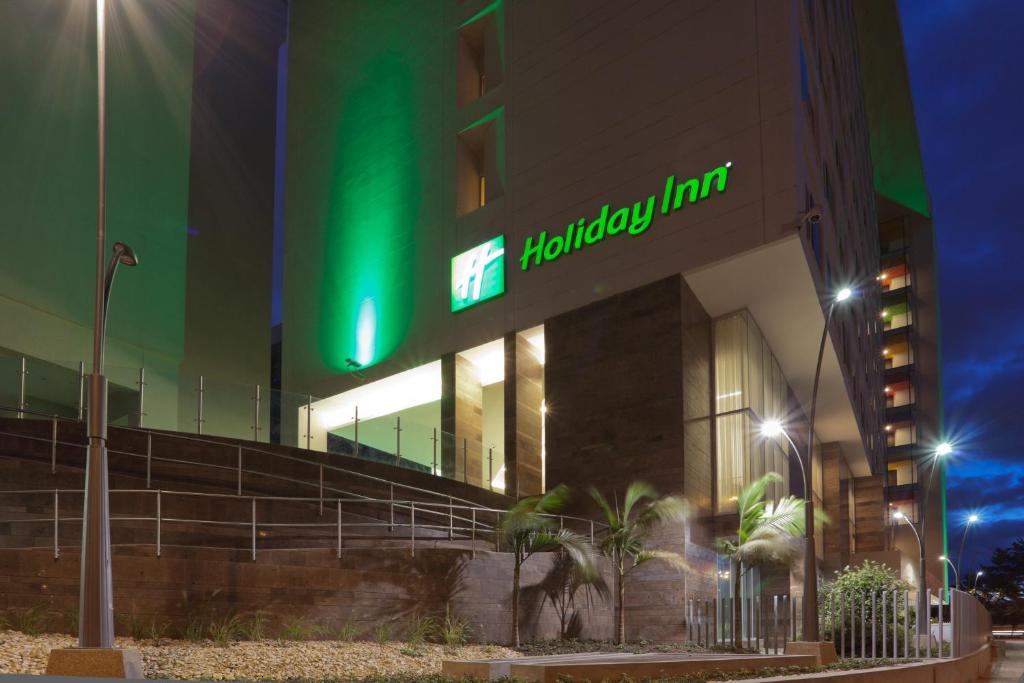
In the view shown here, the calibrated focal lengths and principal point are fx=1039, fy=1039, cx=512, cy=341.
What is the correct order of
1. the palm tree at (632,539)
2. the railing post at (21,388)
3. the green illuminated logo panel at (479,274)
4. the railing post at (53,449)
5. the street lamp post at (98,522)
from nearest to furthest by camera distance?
the street lamp post at (98,522) < the railing post at (53,449) < the railing post at (21,388) < the palm tree at (632,539) < the green illuminated logo panel at (479,274)

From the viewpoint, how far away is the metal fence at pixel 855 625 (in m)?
18.2

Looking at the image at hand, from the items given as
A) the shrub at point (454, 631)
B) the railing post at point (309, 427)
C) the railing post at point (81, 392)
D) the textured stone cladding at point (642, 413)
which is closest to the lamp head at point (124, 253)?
the shrub at point (454, 631)

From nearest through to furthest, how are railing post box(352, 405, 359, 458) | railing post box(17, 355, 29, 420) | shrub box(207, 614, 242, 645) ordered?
1. shrub box(207, 614, 242, 645)
2. railing post box(17, 355, 29, 420)
3. railing post box(352, 405, 359, 458)

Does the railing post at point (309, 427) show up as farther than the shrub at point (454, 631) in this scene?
Yes

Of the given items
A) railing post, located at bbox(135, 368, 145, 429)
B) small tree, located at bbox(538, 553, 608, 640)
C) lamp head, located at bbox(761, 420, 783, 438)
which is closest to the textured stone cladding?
lamp head, located at bbox(761, 420, 783, 438)

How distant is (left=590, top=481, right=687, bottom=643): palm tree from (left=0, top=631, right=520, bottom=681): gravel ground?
843 cm

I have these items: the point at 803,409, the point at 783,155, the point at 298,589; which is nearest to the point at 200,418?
the point at 298,589

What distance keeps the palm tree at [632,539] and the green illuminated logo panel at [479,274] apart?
1009cm

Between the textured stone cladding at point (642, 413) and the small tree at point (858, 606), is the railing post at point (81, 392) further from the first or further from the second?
the small tree at point (858, 606)

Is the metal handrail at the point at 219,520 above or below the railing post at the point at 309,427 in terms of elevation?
below

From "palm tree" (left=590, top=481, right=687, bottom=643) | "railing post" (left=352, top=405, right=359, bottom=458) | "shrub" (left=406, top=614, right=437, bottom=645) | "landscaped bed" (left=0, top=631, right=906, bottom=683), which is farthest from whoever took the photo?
"railing post" (left=352, top=405, right=359, bottom=458)

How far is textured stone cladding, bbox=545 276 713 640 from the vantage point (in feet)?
87.6

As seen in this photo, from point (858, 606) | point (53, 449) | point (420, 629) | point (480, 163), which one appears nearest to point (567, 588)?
point (420, 629)

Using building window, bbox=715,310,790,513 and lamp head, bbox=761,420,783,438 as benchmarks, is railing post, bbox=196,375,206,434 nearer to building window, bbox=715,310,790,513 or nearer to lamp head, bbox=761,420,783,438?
building window, bbox=715,310,790,513
